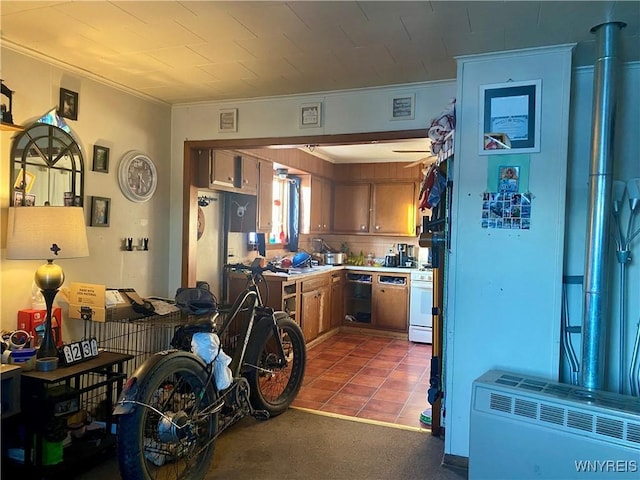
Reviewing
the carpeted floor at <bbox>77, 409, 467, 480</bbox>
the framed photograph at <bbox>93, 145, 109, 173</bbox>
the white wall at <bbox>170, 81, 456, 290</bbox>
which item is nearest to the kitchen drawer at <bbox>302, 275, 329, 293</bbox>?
the white wall at <bbox>170, 81, 456, 290</bbox>

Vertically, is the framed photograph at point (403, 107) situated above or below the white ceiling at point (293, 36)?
below

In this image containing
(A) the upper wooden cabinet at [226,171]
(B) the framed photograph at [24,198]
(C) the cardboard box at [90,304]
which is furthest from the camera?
(A) the upper wooden cabinet at [226,171]

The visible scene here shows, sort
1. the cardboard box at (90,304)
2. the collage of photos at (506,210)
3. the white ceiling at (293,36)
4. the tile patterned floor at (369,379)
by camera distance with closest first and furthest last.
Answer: the white ceiling at (293,36)
the collage of photos at (506,210)
the cardboard box at (90,304)
the tile patterned floor at (369,379)

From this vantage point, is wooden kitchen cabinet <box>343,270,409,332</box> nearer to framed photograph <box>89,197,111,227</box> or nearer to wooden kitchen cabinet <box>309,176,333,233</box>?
wooden kitchen cabinet <box>309,176,333,233</box>

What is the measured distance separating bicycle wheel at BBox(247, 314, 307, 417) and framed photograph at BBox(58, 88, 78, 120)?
183 centimetres

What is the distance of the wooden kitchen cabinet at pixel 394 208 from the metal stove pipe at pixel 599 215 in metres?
4.04

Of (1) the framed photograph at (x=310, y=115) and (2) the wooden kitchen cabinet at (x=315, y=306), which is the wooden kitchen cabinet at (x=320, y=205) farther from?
(1) the framed photograph at (x=310, y=115)

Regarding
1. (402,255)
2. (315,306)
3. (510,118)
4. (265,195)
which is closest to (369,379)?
(315,306)

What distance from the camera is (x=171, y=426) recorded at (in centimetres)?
229

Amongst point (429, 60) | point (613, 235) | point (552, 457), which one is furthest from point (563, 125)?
point (552, 457)

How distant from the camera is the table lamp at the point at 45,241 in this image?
7.83 ft

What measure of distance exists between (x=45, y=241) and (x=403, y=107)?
7.49ft

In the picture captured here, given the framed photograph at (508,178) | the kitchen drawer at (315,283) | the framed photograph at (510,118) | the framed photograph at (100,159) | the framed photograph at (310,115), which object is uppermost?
the framed photograph at (310,115)

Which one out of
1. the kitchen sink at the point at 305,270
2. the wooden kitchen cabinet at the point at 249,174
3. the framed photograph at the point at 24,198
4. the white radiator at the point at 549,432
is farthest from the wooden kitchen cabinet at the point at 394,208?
the framed photograph at the point at 24,198
